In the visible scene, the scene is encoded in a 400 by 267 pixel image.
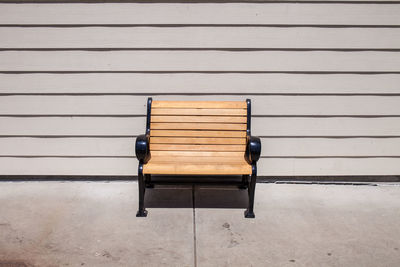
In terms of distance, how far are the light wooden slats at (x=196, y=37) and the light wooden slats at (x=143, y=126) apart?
76 cm

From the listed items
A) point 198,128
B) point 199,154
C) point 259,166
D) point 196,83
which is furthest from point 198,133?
point 259,166

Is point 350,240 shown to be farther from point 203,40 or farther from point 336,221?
point 203,40

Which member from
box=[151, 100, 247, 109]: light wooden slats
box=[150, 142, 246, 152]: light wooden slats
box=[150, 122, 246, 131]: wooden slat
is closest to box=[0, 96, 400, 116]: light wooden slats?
box=[151, 100, 247, 109]: light wooden slats

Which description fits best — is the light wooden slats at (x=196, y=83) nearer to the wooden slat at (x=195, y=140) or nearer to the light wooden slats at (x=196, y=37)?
the light wooden slats at (x=196, y=37)

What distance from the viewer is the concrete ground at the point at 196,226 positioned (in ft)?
8.27

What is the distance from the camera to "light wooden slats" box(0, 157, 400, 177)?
12.6 ft

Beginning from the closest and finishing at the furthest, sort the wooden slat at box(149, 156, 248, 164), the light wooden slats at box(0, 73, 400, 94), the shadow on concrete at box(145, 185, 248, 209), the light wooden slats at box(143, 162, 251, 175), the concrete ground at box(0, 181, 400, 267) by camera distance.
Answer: the concrete ground at box(0, 181, 400, 267) < the light wooden slats at box(143, 162, 251, 175) < the wooden slat at box(149, 156, 248, 164) < the shadow on concrete at box(145, 185, 248, 209) < the light wooden slats at box(0, 73, 400, 94)

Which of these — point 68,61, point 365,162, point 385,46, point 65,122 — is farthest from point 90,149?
point 385,46

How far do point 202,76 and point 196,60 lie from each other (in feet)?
0.56

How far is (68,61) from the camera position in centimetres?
358

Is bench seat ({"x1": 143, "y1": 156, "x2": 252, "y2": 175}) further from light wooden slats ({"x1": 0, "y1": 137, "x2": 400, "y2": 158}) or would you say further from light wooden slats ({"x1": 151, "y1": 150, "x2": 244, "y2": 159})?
light wooden slats ({"x1": 0, "y1": 137, "x2": 400, "y2": 158})

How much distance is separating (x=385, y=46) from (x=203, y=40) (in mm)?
1845

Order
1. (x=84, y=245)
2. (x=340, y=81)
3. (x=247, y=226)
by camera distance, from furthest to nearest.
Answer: (x=340, y=81) < (x=247, y=226) < (x=84, y=245)

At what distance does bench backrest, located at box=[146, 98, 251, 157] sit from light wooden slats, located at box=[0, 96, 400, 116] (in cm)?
24
